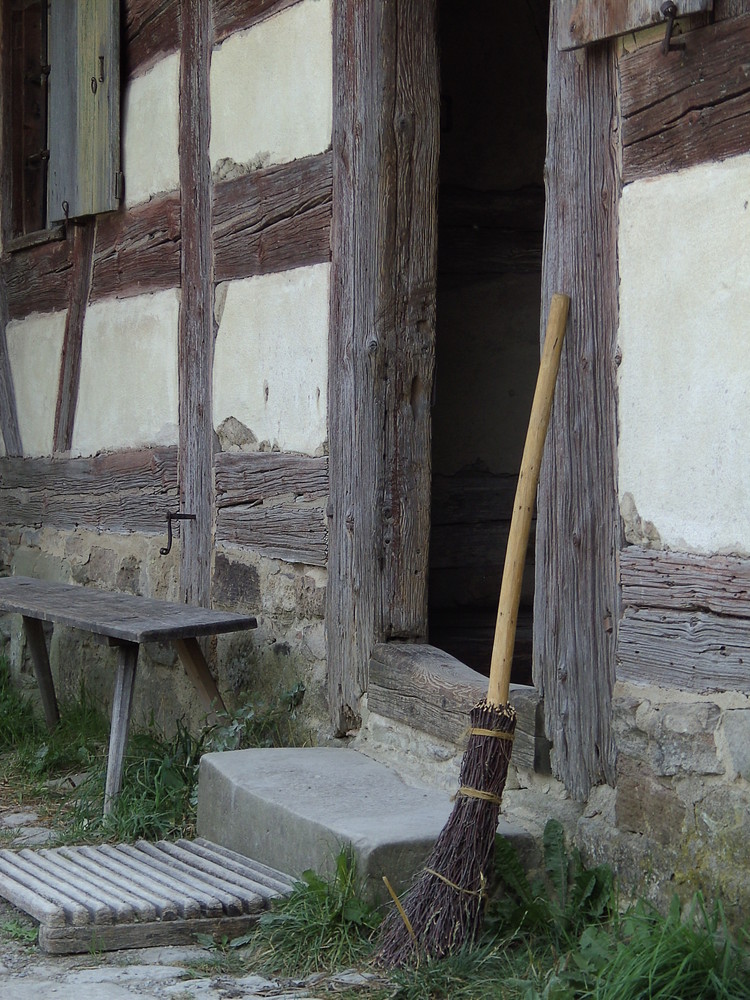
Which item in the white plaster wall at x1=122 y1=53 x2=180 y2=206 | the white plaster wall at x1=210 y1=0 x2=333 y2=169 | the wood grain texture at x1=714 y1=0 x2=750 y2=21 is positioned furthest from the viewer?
the white plaster wall at x1=122 y1=53 x2=180 y2=206

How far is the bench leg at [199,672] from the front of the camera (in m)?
4.43

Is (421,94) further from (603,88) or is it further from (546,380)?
(546,380)

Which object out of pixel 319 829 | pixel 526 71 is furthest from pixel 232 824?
pixel 526 71

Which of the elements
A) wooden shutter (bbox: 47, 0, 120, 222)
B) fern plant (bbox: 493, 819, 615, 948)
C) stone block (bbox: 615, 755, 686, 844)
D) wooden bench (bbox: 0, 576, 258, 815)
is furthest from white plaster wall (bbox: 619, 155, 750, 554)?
wooden shutter (bbox: 47, 0, 120, 222)

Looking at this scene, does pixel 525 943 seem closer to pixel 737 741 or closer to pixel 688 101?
pixel 737 741

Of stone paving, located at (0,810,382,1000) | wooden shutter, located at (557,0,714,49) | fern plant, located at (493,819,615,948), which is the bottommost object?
stone paving, located at (0,810,382,1000)

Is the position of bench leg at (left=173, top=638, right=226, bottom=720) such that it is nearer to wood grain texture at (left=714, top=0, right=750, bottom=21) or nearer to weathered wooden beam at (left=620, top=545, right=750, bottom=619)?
weathered wooden beam at (left=620, top=545, right=750, bottom=619)

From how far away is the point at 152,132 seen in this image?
17.0 ft

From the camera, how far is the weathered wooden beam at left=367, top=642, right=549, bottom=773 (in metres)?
3.23

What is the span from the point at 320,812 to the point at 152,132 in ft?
9.69

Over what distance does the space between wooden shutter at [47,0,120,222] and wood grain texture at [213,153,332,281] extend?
0.93 metres

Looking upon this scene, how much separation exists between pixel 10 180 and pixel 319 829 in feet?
13.8

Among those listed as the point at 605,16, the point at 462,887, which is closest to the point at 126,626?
the point at 462,887

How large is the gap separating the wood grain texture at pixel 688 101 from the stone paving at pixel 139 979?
1.84m
